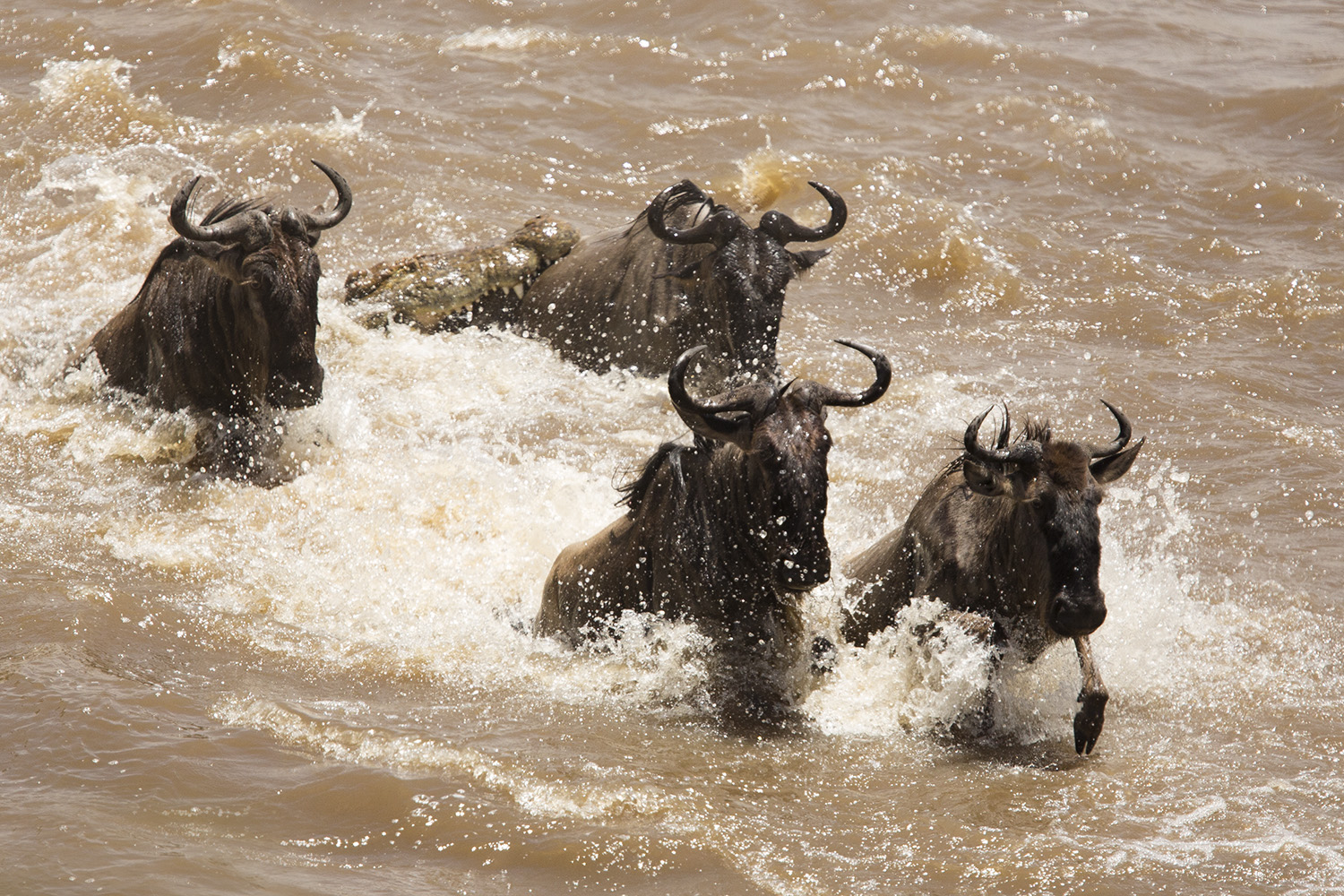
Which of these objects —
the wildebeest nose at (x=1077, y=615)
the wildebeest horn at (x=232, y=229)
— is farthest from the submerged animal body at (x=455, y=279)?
the wildebeest nose at (x=1077, y=615)

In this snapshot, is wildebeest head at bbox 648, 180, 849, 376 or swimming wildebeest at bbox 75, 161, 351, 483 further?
wildebeest head at bbox 648, 180, 849, 376

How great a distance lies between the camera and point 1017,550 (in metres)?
5.20

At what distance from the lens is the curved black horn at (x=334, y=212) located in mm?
8297

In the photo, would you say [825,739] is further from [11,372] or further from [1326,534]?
[11,372]

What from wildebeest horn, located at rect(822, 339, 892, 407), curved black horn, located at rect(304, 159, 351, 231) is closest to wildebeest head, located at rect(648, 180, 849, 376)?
curved black horn, located at rect(304, 159, 351, 231)

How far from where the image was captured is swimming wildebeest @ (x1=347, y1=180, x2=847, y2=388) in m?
8.52

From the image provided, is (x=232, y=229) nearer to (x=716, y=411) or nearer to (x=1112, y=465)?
(x=716, y=411)

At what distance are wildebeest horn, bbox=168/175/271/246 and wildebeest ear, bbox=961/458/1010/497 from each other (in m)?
4.57

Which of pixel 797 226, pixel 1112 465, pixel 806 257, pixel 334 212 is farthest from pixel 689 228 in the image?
pixel 1112 465

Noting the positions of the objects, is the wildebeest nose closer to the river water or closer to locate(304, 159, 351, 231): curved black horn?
the river water

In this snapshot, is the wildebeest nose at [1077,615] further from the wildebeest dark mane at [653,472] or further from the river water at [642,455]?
the wildebeest dark mane at [653,472]

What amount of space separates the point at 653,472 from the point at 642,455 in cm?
317

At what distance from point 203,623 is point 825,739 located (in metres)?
2.89

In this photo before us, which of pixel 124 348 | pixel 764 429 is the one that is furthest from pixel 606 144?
pixel 764 429
